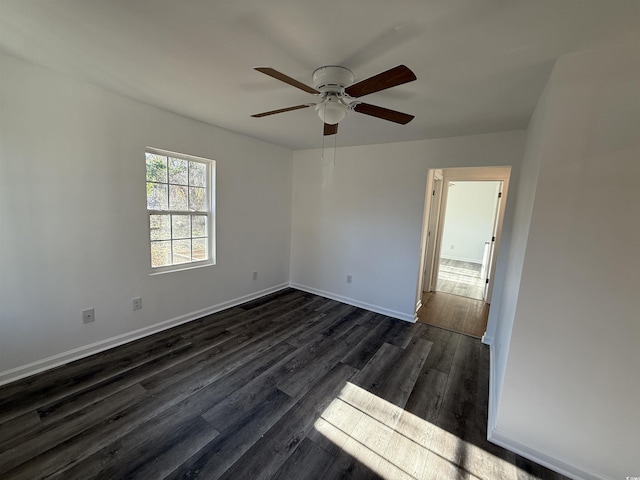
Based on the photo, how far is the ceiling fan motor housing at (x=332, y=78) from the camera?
1623mm

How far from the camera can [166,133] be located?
273 centimetres

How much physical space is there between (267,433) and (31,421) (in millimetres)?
1555

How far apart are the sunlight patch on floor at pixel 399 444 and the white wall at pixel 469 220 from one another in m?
6.31

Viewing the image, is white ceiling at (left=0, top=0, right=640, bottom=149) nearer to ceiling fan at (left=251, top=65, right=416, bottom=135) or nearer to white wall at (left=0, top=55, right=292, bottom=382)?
ceiling fan at (left=251, top=65, right=416, bottom=135)

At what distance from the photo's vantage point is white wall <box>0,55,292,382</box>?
1956mm

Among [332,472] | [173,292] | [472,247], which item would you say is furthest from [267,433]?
[472,247]

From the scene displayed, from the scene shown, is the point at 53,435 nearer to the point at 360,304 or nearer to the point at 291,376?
the point at 291,376

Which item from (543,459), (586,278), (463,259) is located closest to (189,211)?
(586,278)

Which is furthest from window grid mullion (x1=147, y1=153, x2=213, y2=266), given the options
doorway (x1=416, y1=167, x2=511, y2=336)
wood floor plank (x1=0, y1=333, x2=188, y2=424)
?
doorway (x1=416, y1=167, x2=511, y2=336)

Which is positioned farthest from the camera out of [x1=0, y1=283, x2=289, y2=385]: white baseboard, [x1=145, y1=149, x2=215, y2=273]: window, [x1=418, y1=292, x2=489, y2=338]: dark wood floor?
[x1=418, y1=292, x2=489, y2=338]: dark wood floor

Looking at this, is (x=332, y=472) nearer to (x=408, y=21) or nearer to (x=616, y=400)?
(x=616, y=400)

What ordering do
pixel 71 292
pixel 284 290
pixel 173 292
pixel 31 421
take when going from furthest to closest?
1. pixel 284 290
2. pixel 173 292
3. pixel 71 292
4. pixel 31 421

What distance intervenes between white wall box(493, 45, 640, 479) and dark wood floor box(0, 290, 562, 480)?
1.19 feet

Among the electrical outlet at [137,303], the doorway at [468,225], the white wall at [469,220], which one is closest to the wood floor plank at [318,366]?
the electrical outlet at [137,303]
